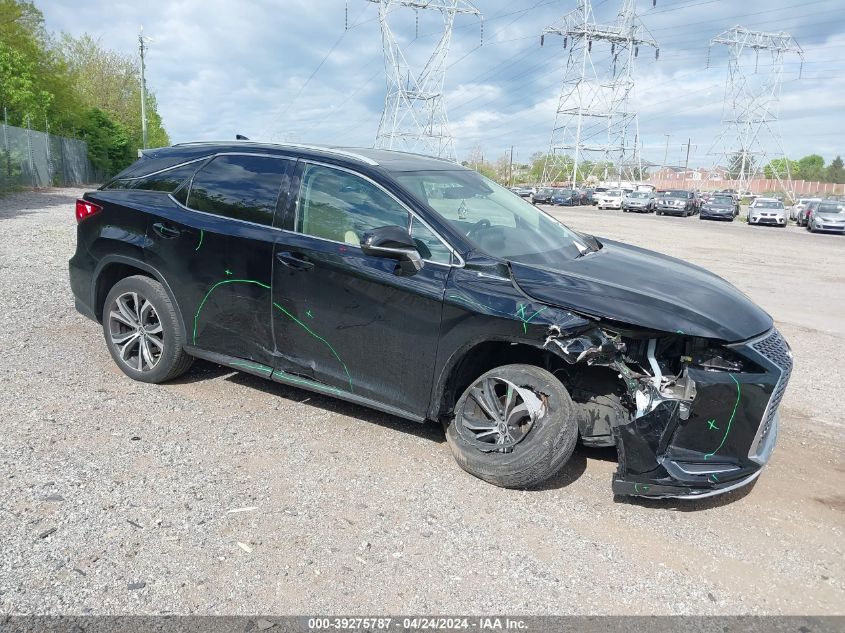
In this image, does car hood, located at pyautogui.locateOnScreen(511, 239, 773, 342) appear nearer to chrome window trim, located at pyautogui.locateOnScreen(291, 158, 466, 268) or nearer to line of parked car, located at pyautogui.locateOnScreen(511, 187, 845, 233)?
chrome window trim, located at pyautogui.locateOnScreen(291, 158, 466, 268)

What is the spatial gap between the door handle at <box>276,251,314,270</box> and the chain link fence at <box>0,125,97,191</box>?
80.6 ft

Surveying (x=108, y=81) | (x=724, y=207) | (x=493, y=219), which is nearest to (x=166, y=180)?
(x=493, y=219)

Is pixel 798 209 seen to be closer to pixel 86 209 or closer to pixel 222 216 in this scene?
pixel 222 216

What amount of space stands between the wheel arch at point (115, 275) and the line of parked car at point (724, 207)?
32.5 metres

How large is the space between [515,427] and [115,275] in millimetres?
3388

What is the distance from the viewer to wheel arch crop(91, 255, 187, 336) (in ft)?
15.3

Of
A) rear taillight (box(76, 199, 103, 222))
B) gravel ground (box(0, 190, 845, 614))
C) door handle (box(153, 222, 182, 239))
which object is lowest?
gravel ground (box(0, 190, 845, 614))

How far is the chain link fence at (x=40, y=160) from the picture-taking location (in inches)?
1012

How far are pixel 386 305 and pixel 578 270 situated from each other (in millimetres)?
1146

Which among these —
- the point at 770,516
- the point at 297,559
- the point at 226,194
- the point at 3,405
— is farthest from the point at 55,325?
the point at 770,516

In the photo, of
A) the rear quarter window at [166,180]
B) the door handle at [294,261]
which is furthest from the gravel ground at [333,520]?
the rear quarter window at [166,180]

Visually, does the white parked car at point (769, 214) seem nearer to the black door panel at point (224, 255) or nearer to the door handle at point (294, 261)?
the black door panel at point (224, 255)

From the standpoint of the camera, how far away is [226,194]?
14.8ft

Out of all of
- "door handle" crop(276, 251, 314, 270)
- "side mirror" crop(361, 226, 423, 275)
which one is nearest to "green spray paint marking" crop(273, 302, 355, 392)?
"door handle" crop(276, 251, 314, 270)
